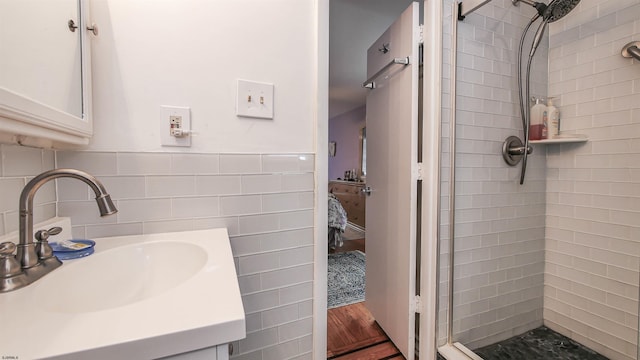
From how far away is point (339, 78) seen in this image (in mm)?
3750

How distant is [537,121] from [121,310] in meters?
1.98

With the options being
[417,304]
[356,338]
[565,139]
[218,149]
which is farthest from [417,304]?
[218,149]

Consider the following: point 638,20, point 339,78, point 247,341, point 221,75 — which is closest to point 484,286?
point 247,341

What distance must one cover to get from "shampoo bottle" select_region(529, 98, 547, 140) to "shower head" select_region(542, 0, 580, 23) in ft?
1.51

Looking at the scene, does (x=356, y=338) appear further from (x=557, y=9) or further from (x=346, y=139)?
(x=346, y=139)

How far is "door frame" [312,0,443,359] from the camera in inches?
42.8

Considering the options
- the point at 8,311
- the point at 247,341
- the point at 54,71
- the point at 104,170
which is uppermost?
the point at 54,71

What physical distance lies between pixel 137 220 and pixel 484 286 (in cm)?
175

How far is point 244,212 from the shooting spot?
987mm

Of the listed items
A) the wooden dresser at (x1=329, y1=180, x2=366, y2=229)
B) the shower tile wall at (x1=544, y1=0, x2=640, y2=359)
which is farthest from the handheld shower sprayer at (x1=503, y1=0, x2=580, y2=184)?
the wooden dresser at (x1=329, y1=180, x2=366, y2=229)

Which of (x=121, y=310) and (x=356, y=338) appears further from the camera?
(x=356, y=338)

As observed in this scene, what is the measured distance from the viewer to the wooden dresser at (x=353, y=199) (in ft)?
14.3

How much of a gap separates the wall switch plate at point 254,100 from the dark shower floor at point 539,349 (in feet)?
5.10

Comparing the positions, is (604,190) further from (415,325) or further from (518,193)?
(415,325)
